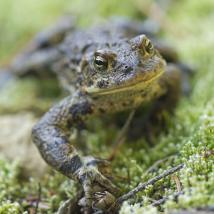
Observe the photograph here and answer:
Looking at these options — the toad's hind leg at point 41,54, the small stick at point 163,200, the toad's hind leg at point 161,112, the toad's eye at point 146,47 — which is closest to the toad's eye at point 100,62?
the toad's eye at point 146,47

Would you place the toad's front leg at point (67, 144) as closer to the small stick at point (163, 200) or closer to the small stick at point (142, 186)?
the small stick at point (142, 186)

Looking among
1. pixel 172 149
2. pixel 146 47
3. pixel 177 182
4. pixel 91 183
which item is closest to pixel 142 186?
pixel 177 182

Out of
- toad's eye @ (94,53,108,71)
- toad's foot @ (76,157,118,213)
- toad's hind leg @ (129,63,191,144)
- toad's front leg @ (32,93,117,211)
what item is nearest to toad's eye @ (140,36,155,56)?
toad's eye @ (94,53,108,71)

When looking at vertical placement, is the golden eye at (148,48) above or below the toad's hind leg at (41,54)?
below

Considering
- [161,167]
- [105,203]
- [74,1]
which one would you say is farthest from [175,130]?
[74,1]

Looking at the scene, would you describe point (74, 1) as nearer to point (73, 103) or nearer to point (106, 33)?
point (106, 33)

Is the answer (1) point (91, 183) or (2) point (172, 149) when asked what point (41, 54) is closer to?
(2) point (172, 149)
